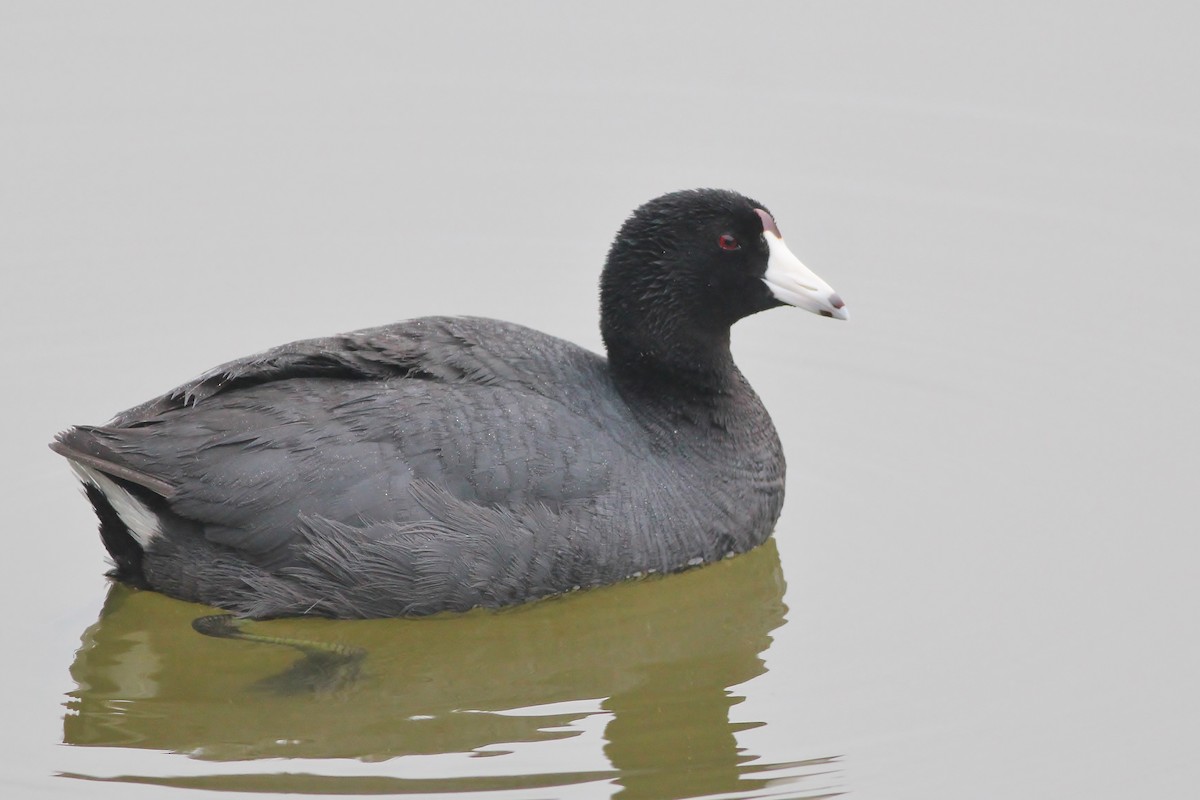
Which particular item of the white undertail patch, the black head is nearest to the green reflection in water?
the white undertail patch

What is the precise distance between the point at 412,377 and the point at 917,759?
9.23 ft

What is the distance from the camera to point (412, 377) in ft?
27.7

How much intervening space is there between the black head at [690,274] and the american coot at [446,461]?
0.04 ft

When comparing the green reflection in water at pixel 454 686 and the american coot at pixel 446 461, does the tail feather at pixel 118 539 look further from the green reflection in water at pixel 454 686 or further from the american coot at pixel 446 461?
the green reflection in water at pixel 454 686

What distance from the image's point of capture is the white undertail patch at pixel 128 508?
8.06 metres

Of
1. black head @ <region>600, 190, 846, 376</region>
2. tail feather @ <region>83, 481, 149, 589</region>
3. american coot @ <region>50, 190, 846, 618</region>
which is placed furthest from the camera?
black head @ <region>600, 190, 846, 376</region>

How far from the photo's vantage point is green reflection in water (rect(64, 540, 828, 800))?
7441 millimetres

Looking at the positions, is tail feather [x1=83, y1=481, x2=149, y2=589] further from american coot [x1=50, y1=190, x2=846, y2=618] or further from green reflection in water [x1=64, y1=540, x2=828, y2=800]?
green reflection in water [x1=64, y1=540, x2=828, y2=800]

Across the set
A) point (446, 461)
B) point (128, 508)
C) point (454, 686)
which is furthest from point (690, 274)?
point (128, 508)

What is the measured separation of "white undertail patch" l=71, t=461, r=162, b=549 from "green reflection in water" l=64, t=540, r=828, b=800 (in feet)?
1.93

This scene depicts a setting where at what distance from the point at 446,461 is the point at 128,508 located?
55.1 inches

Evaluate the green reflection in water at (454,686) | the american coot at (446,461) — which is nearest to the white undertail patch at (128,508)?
the american coot at (446,461)

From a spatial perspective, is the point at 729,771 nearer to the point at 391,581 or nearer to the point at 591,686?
the point at 591,686

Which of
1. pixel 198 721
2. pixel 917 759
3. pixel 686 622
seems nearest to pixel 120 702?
pixel 198 721
